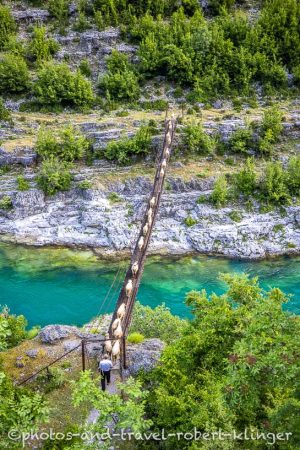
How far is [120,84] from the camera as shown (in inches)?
1948

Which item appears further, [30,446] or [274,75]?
[274,75]

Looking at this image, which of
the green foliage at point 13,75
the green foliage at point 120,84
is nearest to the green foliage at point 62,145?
the green foliage at point 120,84

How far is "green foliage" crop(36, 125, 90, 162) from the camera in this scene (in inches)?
1607

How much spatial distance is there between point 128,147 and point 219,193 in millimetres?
10399

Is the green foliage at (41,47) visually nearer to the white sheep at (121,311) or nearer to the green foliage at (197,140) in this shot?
the green foliage at (197,140)

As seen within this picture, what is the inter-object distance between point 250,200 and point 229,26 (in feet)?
92.5

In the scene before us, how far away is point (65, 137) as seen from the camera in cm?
4172

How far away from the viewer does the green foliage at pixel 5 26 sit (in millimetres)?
52969

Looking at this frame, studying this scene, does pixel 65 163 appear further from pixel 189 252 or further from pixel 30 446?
pixel 30 446

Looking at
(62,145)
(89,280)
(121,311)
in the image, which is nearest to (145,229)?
(89,280)

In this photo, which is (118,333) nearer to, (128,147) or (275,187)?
(275,187)

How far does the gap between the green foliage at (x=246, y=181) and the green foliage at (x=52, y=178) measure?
16386 mm

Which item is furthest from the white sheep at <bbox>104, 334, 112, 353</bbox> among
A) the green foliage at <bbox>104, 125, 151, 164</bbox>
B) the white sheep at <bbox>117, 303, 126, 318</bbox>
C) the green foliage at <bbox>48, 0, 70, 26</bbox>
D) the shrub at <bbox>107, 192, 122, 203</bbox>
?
the green foliage at <bbox>48, 0, 70, 26</bbox>

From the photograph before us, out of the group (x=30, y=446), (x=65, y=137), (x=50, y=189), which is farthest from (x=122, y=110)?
(x=30, y=446)
